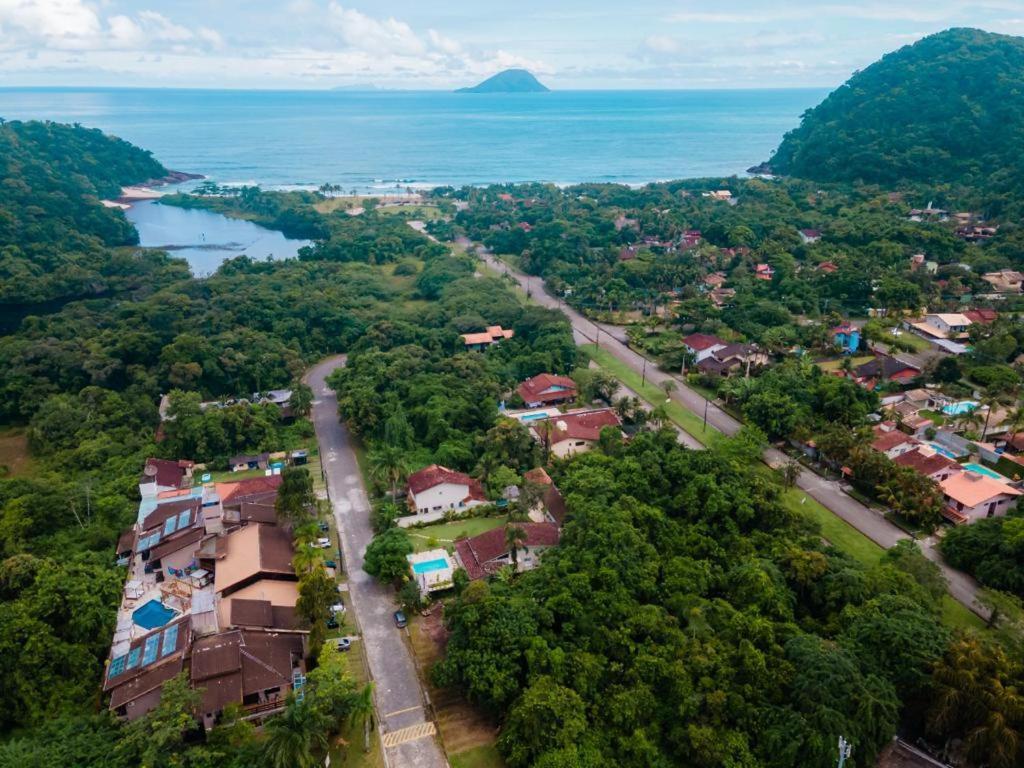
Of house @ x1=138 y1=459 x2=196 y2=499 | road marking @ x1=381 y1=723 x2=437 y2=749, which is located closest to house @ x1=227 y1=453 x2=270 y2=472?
house @ x1=138 y1=459 x2=196 y2=499

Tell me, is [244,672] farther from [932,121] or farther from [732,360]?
[932,121]

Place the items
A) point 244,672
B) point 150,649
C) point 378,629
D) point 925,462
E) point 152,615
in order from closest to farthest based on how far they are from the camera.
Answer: point 244,672, point 150,649, point 152,615, point 378,629, point 925,462

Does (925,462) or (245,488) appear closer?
(925,462)

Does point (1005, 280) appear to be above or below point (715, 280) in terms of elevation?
above

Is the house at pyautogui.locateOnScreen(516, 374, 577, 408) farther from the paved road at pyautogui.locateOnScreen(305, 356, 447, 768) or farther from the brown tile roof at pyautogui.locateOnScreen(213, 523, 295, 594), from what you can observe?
the brown tile roof at pyautogui.locateOnScreen(213, 523, 295, 594)

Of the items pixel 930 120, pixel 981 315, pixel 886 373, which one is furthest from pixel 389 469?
pixel 930 120

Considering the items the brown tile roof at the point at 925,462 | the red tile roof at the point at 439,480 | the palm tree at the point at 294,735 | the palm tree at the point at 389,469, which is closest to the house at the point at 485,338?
the palm tree at the point at 389,469
